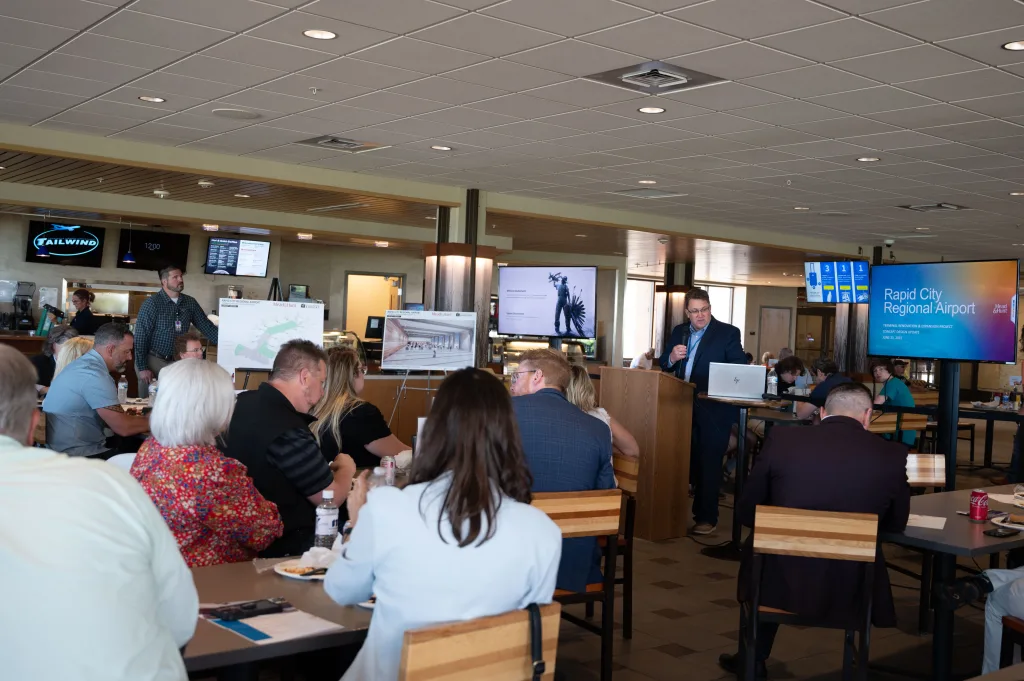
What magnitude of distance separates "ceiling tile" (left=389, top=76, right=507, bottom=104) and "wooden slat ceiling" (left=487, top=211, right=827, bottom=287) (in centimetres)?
548

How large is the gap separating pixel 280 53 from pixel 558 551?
4.32m

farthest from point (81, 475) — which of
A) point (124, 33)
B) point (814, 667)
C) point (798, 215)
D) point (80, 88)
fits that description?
point (798, 215)

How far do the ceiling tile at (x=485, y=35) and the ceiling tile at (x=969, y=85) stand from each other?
227 centimetres

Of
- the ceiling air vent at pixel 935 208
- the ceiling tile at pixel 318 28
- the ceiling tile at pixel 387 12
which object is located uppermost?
the ceiling air vent at pixel 935 208

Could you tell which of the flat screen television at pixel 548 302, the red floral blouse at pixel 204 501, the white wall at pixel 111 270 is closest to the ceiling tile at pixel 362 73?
the red floral blouse at pixel 204 501

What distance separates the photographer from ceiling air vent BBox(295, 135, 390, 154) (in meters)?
8.23

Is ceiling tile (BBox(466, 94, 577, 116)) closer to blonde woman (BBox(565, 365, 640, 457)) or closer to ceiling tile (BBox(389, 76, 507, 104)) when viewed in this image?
ceiling tile (BBox(389, 76, 507, 104))

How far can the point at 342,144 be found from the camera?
8422 mm

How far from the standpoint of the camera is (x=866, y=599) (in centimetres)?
342

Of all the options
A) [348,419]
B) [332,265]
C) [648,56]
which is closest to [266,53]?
[648,56]

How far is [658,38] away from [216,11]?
2.30 m

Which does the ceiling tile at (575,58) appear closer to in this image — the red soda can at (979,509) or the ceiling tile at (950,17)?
A: the ceiling tile at (950,17)

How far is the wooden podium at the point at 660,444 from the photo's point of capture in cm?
674

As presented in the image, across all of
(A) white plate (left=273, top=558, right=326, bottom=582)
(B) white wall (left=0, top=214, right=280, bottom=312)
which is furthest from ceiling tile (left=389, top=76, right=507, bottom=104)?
(B) white wall (left=0, top=214, right=280, bottom=312)
